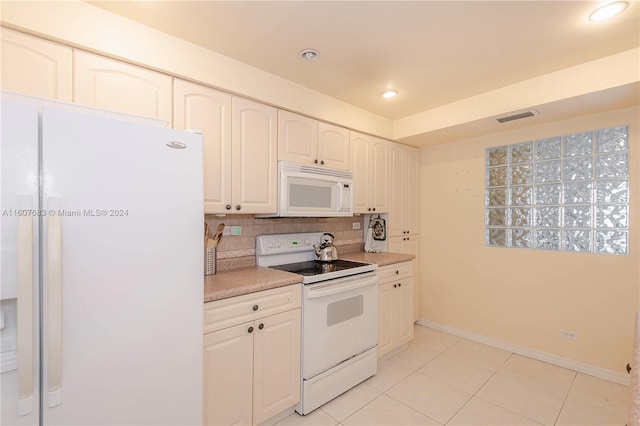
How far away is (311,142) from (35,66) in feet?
5.60

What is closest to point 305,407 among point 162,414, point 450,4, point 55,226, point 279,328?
point 279,328

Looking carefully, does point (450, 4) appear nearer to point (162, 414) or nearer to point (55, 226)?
point (55, 226)

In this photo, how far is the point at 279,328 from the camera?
1917 mm

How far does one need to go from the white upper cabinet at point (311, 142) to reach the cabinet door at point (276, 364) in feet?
4.01

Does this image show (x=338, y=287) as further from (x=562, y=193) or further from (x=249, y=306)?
(x=562, y=193)

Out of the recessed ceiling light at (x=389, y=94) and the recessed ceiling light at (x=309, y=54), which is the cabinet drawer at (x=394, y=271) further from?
the recessed ceiling light at (x=309, y=54)

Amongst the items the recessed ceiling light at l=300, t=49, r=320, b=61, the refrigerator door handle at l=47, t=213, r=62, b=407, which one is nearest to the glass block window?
the recessed ceiling light at l=300, t=49, r=320, b=61

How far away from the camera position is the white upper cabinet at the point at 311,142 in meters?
2.37

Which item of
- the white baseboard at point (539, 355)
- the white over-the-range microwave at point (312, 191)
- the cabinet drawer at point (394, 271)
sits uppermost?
the white over-the-range microwave at point (312, 191)

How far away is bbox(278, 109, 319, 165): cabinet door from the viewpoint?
92.5 inches

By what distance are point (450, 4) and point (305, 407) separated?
8.38 feet

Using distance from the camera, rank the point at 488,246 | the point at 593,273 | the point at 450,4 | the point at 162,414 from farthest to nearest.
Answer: the point at 488,246 < the point at 593,273 < the point at 450,4 < the point at 162,414

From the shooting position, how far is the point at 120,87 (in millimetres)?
1620

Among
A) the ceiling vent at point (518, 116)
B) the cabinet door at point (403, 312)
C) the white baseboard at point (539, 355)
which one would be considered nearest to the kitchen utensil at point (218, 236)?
the cabinet door at point (403, 312)
